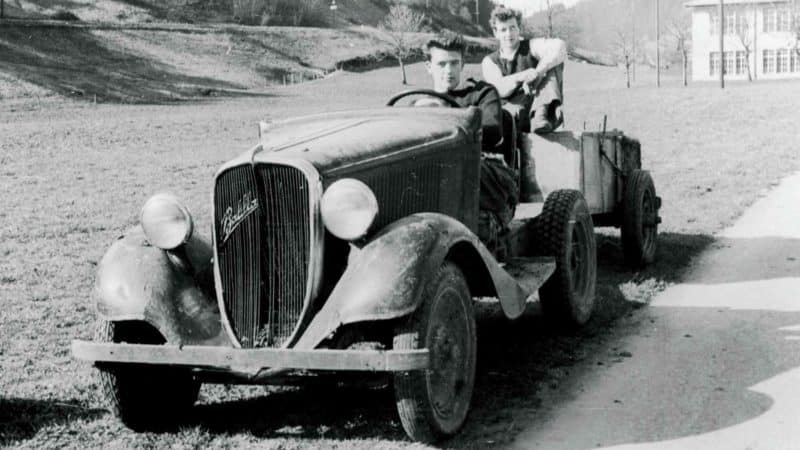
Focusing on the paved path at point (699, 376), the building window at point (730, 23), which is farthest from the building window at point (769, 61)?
the paved path at point (699, 376)

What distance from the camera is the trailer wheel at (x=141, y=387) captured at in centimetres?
530

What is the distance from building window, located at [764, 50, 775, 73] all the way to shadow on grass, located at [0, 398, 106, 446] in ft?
252

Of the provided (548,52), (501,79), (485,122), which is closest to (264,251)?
(485,122)

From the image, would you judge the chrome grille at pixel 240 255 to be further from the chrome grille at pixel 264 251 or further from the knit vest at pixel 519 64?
the knit vest at pixel 519 64

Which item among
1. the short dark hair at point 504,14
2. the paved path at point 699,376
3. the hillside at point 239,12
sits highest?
the hillside at point 239,12

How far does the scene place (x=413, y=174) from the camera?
Answer: 226 inches

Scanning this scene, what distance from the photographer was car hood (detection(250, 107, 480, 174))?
5191mm

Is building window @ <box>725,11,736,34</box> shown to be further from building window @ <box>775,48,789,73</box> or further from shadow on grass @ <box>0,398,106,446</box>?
shadow on grass @ <box>0,398,106,446</box>

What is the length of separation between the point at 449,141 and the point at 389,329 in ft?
4.80

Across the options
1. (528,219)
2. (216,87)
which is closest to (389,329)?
(528,219)

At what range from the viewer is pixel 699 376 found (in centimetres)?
614

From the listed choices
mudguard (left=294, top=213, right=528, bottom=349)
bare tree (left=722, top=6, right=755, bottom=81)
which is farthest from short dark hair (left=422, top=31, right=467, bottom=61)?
bare tree (left=722, top=6, right=755, bottom=81)

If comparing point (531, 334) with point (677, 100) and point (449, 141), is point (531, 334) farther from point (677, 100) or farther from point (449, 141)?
point (677, 100)

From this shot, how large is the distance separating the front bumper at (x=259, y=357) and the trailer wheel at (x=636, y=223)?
5.20 metres
